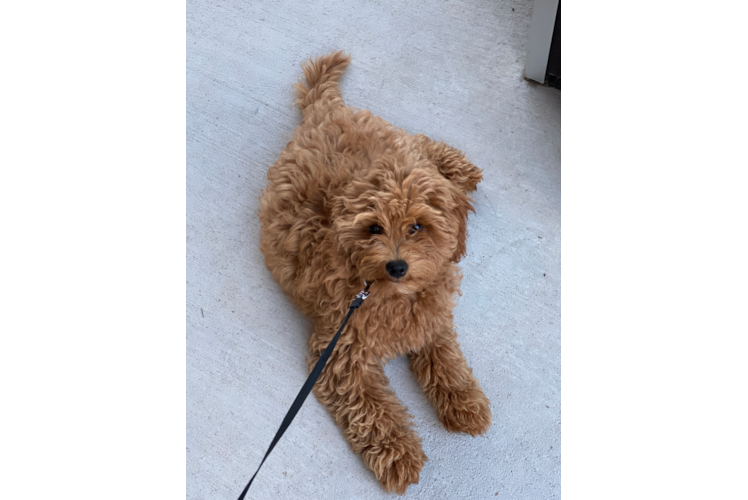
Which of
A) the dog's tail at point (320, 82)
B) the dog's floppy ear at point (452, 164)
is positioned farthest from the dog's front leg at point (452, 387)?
the dog's tail at point (320, 82)

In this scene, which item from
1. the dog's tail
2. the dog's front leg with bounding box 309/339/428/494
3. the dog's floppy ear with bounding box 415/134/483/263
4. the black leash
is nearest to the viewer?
the black leash

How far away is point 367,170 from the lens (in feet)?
6.05

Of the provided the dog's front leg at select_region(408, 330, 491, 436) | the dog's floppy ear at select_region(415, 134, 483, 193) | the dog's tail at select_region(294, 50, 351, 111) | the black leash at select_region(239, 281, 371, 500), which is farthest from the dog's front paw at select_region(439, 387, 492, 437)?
the dog's tail at select_region(294, 50, 351, 111)

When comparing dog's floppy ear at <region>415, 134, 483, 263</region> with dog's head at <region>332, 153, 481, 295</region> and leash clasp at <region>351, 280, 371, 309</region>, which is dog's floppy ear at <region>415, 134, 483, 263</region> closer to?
dog's head at <region>332, 153, 481, 295</region>

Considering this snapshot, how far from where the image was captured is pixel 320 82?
2.79 metres

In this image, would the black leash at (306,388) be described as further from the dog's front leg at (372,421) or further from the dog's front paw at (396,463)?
the dog's front paw at (396,463)

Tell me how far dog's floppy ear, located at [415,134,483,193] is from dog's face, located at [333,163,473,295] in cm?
74

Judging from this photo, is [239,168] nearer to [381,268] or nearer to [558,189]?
[381,268]

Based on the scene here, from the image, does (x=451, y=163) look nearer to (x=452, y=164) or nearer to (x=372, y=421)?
(x=452, y=164)

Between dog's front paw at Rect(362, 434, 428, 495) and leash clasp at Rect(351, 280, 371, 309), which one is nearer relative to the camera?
leash clasp at Rect(351, 280, 371, 309)

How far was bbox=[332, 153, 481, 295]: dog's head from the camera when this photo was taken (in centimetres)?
173

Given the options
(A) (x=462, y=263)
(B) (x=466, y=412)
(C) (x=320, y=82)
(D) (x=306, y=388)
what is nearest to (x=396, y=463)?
(B) (x=466, y=412)

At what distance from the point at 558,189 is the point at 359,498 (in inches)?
73.4

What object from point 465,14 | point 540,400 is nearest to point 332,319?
point 540,400
